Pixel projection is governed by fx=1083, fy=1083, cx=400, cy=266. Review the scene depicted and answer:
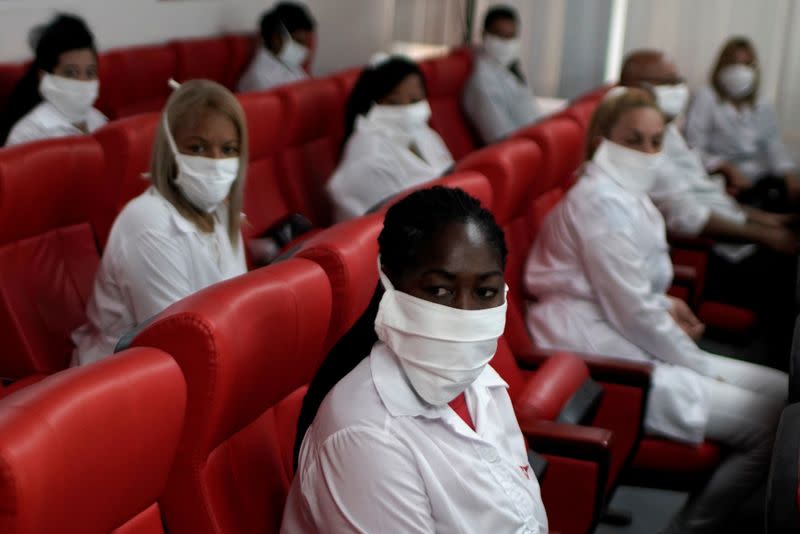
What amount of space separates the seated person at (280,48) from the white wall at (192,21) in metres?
0.43

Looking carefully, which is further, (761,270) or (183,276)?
(761,270)

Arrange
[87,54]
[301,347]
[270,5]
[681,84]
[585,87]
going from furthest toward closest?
[585,87] → [270,5] → [681,84] → [87,54] → [301,347]

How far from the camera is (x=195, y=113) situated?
2764 mm

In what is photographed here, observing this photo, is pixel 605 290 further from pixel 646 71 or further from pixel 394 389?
pixel 646 71

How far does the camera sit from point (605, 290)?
322 cm

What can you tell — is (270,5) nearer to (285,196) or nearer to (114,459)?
(285,196)

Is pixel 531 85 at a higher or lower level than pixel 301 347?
lower

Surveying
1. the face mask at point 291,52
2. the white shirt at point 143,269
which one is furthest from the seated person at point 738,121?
the white shirt at point 143,269

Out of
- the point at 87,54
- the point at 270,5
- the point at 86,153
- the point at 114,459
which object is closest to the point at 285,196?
the point at 87,54

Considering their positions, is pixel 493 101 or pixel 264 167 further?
pixel 493 101

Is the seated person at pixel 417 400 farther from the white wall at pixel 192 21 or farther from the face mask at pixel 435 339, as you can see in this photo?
the white wall at pixel 192 21

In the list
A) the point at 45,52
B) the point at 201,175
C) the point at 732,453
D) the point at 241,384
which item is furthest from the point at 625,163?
the point at 45,52

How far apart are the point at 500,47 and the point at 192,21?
1944 mm

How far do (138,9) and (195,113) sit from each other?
3.57 m
